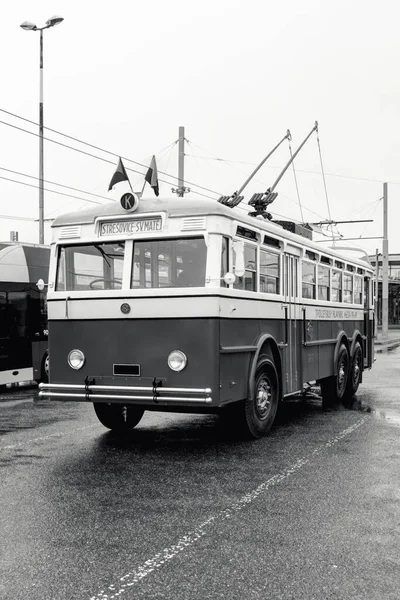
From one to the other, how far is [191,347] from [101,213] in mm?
2025

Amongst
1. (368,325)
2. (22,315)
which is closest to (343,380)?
(368,325)

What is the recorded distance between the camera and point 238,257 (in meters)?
8.30

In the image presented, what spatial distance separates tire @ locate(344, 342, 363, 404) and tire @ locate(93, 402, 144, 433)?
4.80 metres

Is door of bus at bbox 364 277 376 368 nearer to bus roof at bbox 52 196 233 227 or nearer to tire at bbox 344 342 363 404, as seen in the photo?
tire at bbox 344 342 363 404

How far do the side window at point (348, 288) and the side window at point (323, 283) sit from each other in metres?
1.18

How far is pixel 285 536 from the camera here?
5078mm

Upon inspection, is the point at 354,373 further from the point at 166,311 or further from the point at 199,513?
the point at 199,513

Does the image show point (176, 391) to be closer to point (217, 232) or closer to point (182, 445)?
point (182, 445)

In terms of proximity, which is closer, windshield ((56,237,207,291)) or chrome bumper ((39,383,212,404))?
chrome bumper ((39,383,212,404))

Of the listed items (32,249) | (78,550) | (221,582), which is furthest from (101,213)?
(32,249)

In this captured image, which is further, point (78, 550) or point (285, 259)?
point (285, 259)

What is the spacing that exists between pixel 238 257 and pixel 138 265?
117 centimetres

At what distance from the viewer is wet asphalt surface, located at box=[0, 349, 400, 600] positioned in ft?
13.9

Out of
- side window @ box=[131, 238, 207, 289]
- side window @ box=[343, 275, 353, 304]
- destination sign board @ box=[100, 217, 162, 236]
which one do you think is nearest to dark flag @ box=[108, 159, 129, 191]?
destination sign board @ box=[100, 217, 162, 236]
